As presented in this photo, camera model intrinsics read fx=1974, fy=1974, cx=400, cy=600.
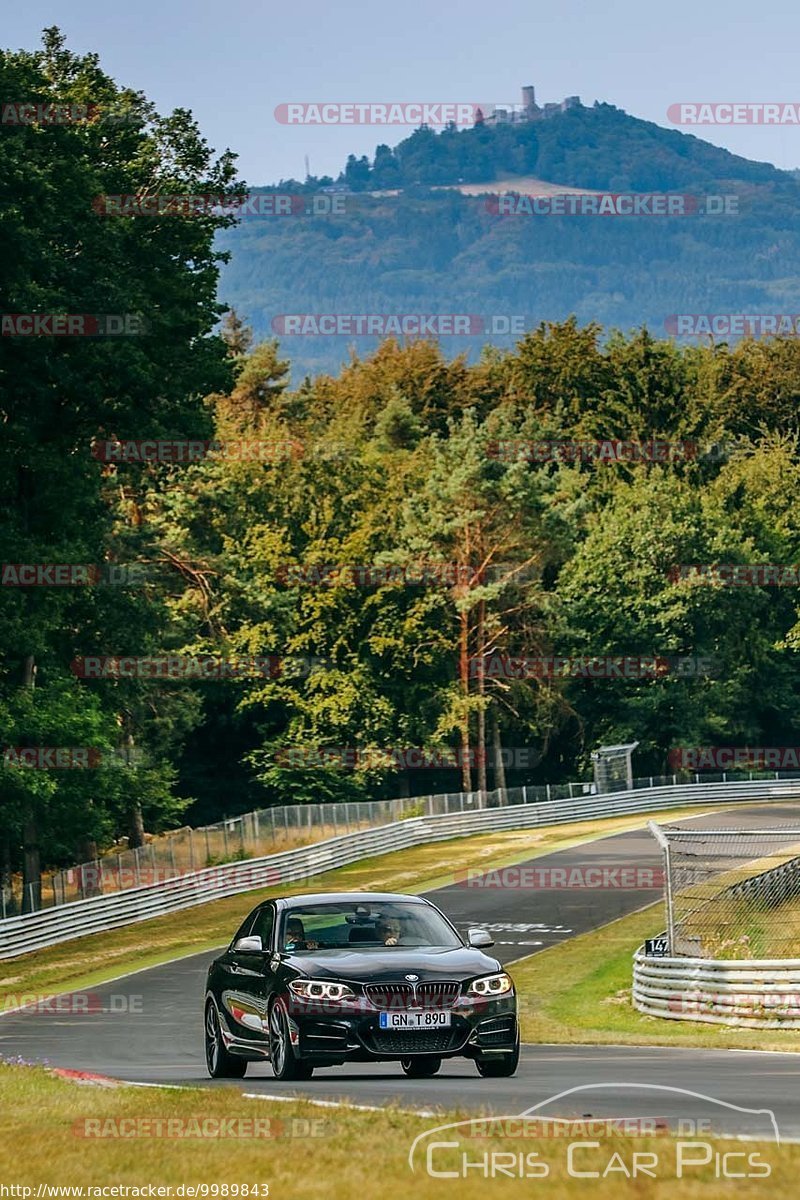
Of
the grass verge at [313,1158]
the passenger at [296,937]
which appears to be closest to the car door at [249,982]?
the passenger at [296,937]

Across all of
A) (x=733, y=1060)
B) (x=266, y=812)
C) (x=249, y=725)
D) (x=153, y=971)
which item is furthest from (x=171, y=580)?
(x=733, y=1060)

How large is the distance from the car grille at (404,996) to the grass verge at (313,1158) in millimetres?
2143

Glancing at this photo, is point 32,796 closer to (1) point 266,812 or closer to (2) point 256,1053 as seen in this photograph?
(1) point 266,812

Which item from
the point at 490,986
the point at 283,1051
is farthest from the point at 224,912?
the point at 490,986

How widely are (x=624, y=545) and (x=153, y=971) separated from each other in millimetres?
59819

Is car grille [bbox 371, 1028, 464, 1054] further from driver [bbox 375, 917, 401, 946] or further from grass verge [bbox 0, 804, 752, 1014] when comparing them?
grass verge [bbox 0, 804, 752, 1014]

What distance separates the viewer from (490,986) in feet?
48.0

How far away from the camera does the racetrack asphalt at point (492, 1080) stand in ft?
38.7

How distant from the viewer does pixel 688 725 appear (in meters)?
93.7

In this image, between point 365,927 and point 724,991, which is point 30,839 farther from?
point 365,927

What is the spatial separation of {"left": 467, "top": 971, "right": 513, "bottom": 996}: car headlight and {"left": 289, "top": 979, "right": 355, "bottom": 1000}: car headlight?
0.90 metres

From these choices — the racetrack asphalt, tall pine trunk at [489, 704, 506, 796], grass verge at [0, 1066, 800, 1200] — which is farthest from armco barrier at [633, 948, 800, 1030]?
tall pine trunk at [489, 704, 506, 796]

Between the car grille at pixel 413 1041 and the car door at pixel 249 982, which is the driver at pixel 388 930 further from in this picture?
the car grille at pixel 413 1041

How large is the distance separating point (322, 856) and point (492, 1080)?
44375 mm
